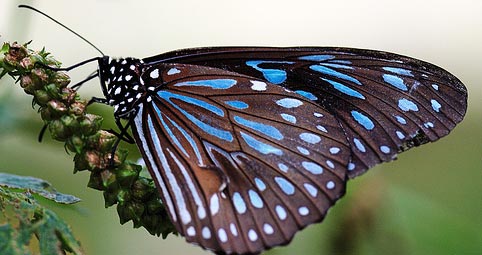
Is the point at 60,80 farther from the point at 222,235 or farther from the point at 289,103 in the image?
the point at 289,103

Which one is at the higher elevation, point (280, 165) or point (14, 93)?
point (14, 93)

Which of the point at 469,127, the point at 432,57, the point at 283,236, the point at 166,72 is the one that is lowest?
the point at 283,236

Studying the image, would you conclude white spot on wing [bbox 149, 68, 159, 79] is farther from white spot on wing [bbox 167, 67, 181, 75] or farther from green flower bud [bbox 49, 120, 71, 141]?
green flower bud [bbox 49, 120, 71, 141]

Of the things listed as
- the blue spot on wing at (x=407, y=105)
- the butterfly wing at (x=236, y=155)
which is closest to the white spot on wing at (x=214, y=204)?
the butterfly wing at (x=236, y=155)

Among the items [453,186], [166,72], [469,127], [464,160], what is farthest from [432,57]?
[166,72]

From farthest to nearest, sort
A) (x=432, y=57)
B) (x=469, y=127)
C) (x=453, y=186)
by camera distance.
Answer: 1. (x=432, y=57)
2. (x=469, y=127)
3. (x=453, y=186)

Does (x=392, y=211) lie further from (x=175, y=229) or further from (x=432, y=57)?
(x=432, y=57)

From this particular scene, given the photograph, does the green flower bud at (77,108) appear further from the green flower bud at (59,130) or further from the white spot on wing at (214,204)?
the white spot on wing at (214,204)

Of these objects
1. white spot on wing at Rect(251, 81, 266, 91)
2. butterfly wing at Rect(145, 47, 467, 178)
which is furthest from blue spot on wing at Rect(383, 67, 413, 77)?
white spot on wing at Rect(251, 81, 266, 91)
